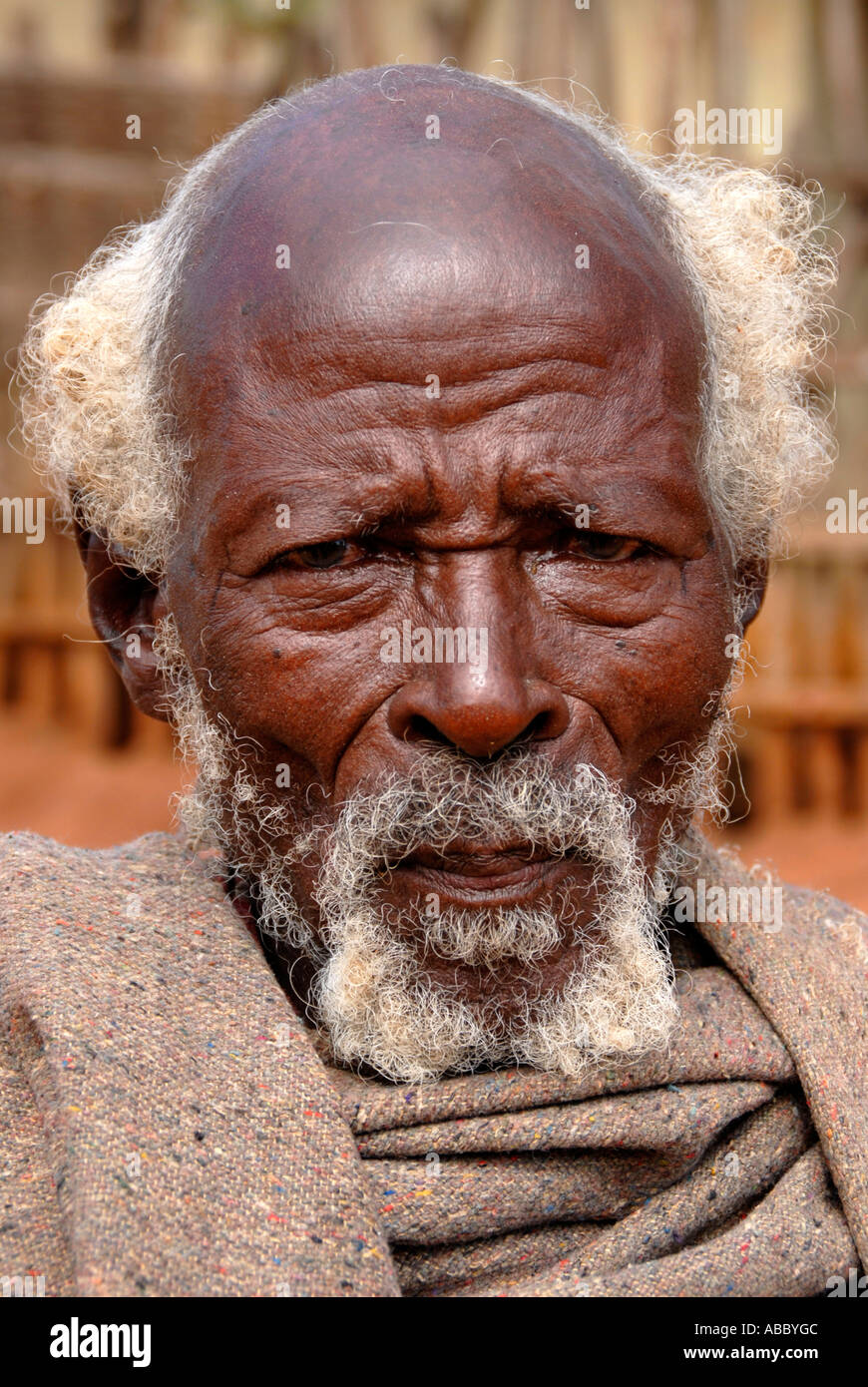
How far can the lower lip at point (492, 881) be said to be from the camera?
89.1 inches

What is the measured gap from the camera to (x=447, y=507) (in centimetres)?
228

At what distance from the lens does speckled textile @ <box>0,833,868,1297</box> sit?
6.60 feet

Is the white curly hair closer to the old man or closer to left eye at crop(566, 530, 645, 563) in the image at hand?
the old man

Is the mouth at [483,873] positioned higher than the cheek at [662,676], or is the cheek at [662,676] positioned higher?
the cheek at [662,676]

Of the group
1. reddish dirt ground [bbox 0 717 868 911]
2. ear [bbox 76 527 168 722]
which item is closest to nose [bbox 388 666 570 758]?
ear [bbox 76 527 168 722]

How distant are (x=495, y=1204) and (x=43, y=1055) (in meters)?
0.70

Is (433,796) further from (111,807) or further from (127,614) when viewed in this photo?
(111,807)

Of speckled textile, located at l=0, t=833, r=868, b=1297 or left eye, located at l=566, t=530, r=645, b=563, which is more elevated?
left eye, located at l=566, t=530, r=645, b=563

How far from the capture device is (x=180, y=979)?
2.32 m

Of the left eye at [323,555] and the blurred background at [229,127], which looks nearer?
the left eye at [323,555]

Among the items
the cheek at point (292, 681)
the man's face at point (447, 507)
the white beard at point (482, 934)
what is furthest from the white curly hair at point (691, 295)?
the white beard at point (482, 934)

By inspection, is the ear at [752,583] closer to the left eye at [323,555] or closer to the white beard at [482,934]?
the white beard at [482,934]

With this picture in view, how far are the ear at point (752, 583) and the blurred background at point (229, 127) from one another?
202 inches
